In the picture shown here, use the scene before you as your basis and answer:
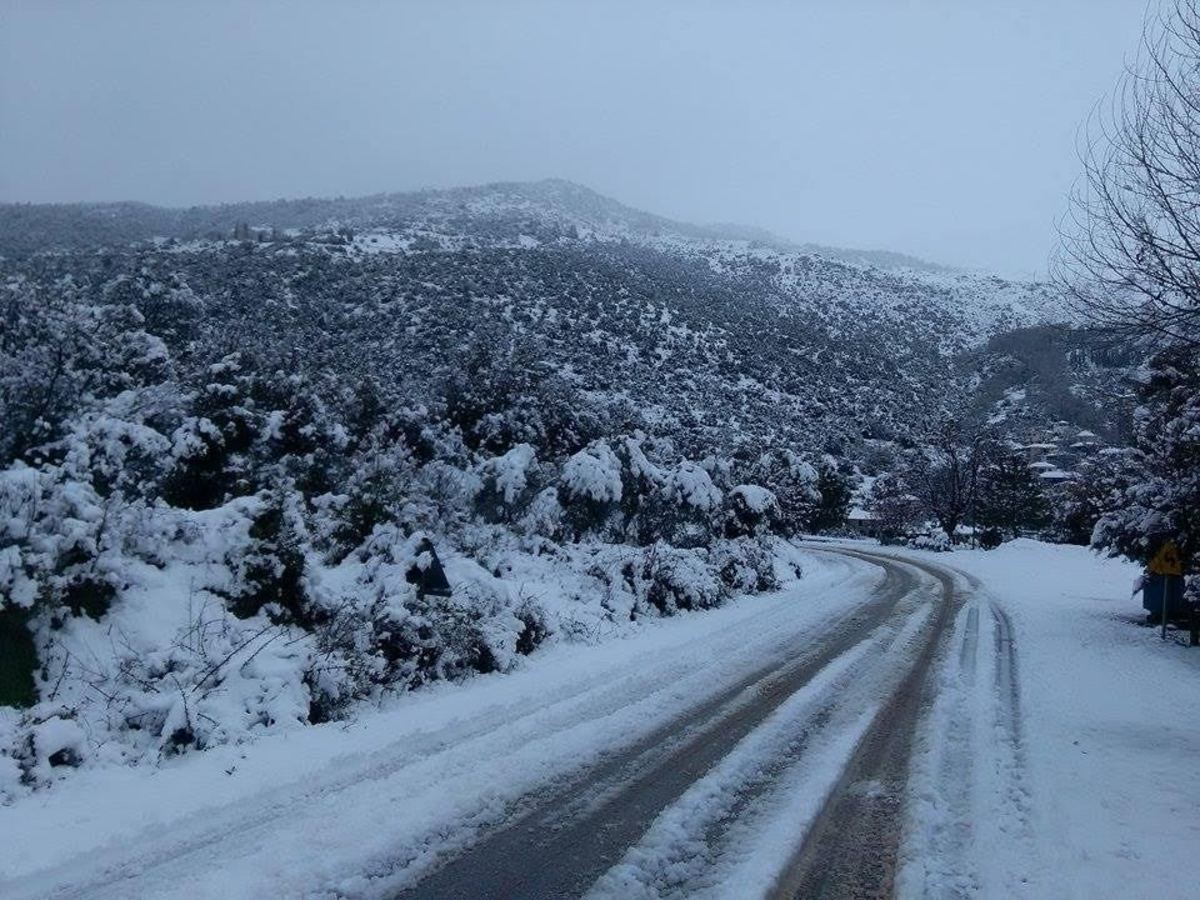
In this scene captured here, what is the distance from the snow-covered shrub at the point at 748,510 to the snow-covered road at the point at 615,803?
10.3 m

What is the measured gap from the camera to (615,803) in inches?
205

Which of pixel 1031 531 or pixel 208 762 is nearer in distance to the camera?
pixel 208 762

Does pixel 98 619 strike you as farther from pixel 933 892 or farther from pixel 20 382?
pixel 933 892

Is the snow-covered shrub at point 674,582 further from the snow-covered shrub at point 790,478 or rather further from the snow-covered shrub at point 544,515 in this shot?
the snow-covered shrub at point 790,478

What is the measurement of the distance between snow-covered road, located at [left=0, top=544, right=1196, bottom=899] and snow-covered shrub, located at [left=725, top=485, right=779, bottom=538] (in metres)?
10.3

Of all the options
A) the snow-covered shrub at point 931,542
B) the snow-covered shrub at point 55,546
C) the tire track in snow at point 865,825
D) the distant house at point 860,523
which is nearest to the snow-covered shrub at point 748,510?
the tire track in snow at point 865,825

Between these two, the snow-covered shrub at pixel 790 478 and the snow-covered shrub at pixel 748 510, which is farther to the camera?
the snow-covered shrub at pixel 790 478

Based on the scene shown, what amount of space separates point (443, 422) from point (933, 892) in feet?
49.5

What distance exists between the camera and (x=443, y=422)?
18.0 meters

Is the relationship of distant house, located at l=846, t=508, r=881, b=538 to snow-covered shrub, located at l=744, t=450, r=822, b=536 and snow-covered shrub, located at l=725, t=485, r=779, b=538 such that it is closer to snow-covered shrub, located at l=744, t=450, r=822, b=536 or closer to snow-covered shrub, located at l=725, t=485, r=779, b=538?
snow-covered shrub, located at l=744, t=450, r=822, b=536

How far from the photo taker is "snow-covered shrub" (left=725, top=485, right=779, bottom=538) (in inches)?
763

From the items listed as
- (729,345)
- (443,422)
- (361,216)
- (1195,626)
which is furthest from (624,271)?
(1195,626)

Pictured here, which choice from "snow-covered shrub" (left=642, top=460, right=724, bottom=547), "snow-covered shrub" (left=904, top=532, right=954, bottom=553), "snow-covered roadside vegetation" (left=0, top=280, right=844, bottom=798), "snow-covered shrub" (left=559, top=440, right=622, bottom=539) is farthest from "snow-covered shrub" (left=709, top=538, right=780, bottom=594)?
"snow-covered shrub" (left=904, top=532, right=954, bottom=553)

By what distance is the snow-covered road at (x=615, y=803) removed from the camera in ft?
13.6
